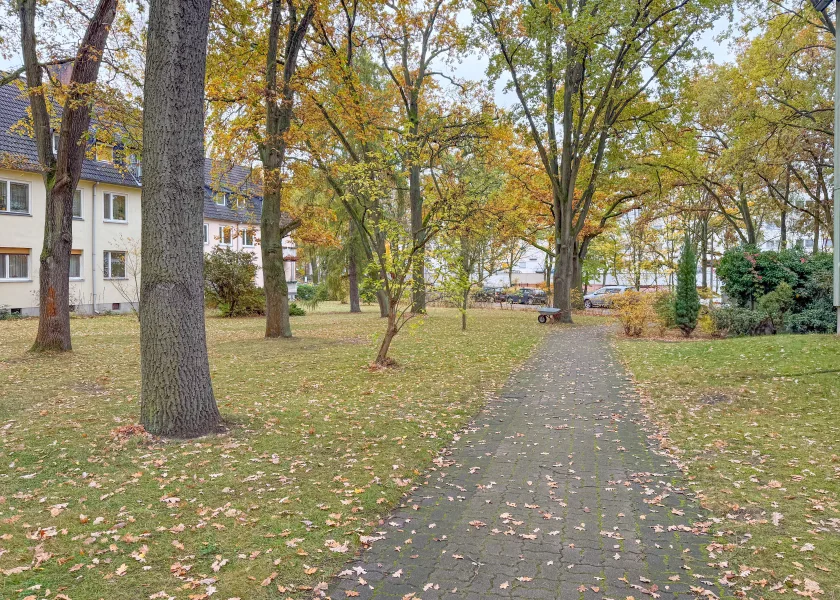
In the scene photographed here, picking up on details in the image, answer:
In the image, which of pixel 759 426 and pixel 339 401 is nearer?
pixel 759 426

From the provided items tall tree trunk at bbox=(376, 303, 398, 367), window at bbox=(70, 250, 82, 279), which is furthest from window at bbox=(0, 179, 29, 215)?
tall tree trunk at bbox=(376, 303, 398, 367)

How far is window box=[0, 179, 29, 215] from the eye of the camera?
23781 mm

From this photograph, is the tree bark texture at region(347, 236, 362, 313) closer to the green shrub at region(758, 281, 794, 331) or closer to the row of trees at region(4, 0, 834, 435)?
the row of trees at region(4, 0, 834, 435)

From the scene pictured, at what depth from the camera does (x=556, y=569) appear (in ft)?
11.9

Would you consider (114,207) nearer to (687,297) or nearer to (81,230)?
(81,230)

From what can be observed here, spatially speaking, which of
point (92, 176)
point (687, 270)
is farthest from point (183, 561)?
point (92, 176)

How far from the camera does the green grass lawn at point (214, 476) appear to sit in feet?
11.4

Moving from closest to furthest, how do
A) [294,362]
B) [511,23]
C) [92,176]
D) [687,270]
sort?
[294,362] → [687,270] → [511,23] → [92,176]

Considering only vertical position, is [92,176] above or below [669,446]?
above

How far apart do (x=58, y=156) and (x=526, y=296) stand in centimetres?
3879

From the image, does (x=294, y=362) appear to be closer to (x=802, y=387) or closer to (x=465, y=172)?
(x=802, y=387)

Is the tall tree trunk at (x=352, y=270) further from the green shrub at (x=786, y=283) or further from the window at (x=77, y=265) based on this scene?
the green shrub at (x=786, y=283)

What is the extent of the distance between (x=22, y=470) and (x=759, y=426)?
7783mm

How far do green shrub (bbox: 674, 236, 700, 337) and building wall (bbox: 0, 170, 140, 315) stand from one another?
2132 centimetres
